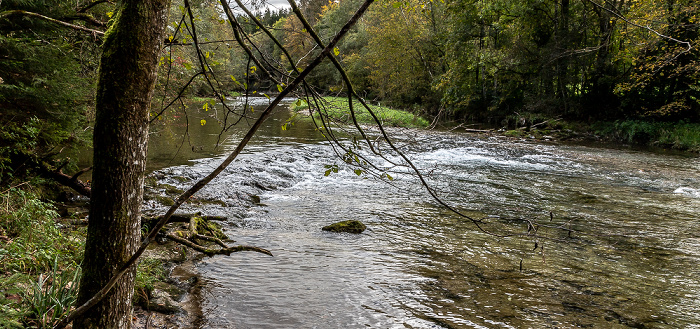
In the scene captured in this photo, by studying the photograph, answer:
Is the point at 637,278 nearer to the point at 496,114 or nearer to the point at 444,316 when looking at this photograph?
the point at 444,316

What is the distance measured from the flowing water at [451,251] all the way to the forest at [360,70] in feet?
3.77

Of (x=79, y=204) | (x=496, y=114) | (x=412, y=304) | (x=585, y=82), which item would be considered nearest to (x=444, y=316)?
(x=412, y=304)

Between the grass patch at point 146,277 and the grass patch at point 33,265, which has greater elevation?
the grass patch at point 33,265

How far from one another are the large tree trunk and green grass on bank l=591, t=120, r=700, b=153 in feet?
71.7

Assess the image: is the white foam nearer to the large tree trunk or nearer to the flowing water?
the flowing water

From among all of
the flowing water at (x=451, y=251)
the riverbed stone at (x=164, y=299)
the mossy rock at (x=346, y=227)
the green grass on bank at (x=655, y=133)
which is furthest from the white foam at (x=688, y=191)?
the riverbed stone at (x=164, y=299)

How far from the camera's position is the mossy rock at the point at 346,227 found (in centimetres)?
725

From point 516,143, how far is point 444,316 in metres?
16.9

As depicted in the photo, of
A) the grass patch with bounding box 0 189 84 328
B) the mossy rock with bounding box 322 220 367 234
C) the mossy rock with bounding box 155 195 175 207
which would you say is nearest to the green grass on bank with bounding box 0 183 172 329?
the grass patch with bounding box 0 189 84 328

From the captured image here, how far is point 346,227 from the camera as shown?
7.29 meters

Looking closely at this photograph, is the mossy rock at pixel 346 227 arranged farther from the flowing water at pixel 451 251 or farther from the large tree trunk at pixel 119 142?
the large tree trunk at pixel 119 142

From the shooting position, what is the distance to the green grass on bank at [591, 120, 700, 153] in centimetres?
1769

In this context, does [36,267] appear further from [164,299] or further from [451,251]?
[451,251]

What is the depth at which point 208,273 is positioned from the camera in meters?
5.28
